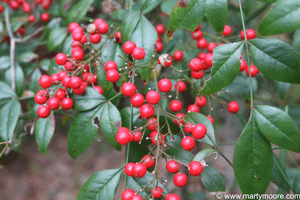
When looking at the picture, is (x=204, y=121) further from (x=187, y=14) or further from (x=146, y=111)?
(x=187, y=14)

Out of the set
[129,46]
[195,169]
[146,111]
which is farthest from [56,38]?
[195,169]

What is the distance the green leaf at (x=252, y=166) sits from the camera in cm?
111

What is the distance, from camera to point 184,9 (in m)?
1.19

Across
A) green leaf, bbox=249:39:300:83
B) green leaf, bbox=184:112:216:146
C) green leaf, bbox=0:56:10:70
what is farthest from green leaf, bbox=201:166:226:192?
green leaf, bbox=0:56:10:70

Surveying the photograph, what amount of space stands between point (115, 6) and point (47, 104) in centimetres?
127

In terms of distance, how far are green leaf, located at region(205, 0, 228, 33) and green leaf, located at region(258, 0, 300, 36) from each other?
188mm

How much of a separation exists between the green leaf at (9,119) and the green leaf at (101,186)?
0.80 meters

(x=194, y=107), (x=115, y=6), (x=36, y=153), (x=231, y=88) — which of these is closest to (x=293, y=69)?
(x=194, y=107)

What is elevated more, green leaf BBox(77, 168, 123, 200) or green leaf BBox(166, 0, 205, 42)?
green leaf BBox(166, 0, 205, 42)

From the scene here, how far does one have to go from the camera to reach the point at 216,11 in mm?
1167

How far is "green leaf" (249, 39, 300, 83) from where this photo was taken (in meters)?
1.11

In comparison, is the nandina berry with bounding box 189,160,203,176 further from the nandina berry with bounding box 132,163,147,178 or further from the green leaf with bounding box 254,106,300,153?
the green leaf with bounding box 254,106,300,153

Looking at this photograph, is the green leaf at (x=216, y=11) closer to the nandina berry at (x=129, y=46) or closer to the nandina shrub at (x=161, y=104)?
the nandina shrub at (x=161, y=104)

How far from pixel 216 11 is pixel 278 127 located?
63 cm
